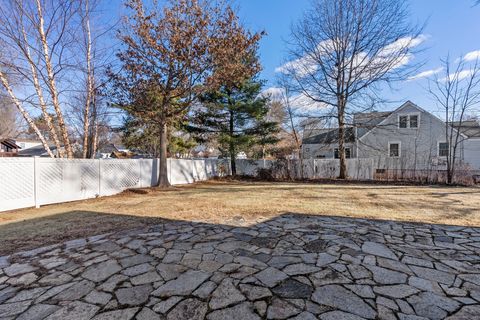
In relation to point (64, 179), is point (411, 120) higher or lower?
higher

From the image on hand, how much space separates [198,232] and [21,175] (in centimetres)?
479

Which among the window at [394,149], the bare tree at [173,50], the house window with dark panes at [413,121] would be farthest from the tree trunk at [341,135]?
the house window with dark panes at [413,121]

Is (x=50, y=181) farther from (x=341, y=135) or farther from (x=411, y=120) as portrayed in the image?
(x=411, y=120)

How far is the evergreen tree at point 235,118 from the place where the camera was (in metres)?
13.3

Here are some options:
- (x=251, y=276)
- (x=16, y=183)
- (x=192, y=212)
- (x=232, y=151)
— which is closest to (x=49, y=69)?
(x=16, y=183)

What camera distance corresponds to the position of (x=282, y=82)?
14.2 meters

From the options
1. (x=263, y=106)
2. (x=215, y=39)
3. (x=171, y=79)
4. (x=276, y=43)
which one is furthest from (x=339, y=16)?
(x=171, y=79)

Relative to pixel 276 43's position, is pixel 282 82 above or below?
below

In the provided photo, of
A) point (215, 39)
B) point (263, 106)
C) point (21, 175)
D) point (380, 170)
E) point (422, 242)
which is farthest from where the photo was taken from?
point (263, 106)

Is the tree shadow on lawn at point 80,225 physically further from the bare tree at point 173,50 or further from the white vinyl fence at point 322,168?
the white vinyl fence at point 322,168

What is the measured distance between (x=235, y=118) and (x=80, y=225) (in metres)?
10.4

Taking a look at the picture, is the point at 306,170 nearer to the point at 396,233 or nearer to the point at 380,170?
the point at 380,170

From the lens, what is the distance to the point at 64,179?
6668 millimetres

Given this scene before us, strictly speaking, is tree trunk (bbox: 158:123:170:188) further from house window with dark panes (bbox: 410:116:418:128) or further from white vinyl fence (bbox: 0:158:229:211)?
house window with dark panes (bbox: 410:116:418:128)
